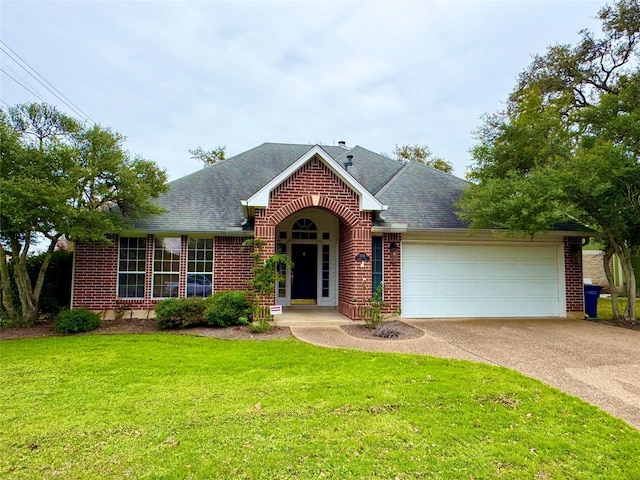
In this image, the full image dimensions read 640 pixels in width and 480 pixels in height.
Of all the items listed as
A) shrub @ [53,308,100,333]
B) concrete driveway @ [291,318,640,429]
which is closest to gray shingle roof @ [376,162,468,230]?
concrete driveway @ [291,318,640,429]

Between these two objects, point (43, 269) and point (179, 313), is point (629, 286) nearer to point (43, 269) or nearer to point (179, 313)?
point (179, 313)

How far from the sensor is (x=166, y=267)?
10883 millimetres

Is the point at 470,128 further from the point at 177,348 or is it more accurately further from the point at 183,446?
the point at 183,446

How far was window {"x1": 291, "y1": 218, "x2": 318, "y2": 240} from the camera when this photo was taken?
12719mm

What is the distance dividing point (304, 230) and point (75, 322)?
23.4ft

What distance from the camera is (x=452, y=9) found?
416 inches

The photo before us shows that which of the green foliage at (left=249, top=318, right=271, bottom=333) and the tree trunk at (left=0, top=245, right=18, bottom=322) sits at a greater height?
the tree trunk at (left=0, top=245, right=18, bottom=322)

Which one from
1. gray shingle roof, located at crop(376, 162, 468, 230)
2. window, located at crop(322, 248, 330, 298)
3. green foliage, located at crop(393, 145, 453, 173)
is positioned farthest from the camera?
green foliage, located at crop(393, 145, 453, 173)

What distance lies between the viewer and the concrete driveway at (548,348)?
496 cm

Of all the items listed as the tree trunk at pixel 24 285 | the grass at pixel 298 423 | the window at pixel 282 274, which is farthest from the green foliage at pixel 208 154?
the grass at pixel 298 423

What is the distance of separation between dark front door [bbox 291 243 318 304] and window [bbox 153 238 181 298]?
3.85 metres

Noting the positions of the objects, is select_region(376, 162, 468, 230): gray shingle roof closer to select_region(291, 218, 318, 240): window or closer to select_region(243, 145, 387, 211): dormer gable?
select_region(243, 145, 387, 211): dormer gable

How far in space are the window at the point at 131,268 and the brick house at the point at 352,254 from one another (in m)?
0.03

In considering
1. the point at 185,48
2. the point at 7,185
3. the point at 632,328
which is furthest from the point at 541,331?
the point at 185,48
